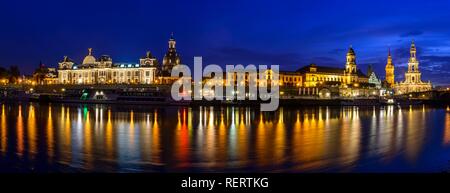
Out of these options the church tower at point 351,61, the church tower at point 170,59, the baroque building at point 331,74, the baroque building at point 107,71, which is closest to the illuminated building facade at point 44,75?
the baroque building at point 107,71

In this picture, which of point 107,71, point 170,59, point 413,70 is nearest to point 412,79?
point 413,70

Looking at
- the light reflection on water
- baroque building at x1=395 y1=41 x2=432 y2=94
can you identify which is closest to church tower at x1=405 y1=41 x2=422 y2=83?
baroque building at x1=395 y1=41 x2=432 y2=94

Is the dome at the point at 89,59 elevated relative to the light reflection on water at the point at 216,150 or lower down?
elevated

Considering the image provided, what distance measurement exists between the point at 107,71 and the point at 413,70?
73561mm

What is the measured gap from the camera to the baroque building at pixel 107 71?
94438 millimetres

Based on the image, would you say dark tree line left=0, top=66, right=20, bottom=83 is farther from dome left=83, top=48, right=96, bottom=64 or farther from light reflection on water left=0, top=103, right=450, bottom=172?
light reflection on water left=0, top=103, right=450, bottom=172

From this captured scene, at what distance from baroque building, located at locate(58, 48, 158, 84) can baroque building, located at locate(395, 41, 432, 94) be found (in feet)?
203

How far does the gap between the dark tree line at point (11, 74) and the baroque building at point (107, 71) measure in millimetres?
16252

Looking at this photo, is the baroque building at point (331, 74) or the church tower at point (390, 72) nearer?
the baroque building at point (331, 74)

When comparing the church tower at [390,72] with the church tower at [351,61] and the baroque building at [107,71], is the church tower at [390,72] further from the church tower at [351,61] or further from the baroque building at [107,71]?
the baroque building at [107,71]

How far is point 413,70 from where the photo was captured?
118375 millimetres

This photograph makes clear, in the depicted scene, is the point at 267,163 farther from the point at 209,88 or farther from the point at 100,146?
the point at 209,88

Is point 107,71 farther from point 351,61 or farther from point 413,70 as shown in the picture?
point 413,70

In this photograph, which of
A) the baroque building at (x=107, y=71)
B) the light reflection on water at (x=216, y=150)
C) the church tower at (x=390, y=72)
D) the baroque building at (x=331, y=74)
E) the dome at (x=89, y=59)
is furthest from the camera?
the church tower at (x=390, y=72)
